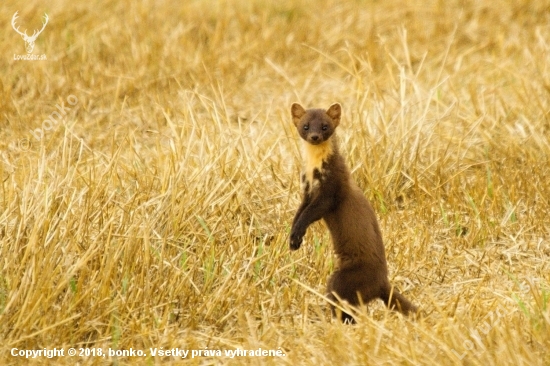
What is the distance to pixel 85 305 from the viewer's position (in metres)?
4.59

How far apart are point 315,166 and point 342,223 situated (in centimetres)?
36

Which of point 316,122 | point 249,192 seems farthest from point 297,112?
point 249,192

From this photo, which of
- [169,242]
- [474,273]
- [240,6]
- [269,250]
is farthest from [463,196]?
[240,6]

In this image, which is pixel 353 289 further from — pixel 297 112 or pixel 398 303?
pixel 297 112

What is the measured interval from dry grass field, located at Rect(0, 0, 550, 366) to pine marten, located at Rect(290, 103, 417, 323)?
229mm

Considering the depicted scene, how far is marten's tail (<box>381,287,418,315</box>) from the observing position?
468cm

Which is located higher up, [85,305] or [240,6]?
[240,6]

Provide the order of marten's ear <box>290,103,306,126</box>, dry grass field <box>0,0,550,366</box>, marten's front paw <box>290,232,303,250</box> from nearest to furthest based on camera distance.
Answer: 1. dry grass field <box>0,0,550,366</box>
2. marten's front paw <box>290,232,303,250</box>
3. marten's ear <box>290,103,306,126</box>

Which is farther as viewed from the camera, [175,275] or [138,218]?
[138,218]

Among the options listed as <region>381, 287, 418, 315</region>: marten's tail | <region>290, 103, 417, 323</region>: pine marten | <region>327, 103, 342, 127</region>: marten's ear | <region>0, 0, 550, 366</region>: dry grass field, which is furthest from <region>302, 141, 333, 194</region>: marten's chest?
<region>381, 287, 418, 315</region>: marten's tail

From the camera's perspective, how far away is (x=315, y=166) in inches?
196

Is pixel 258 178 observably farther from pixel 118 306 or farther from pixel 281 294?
pixel 118 306

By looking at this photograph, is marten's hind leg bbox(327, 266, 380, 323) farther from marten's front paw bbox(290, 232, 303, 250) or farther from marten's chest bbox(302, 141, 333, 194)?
marten's chest bbox(302, 141, 333, 194)

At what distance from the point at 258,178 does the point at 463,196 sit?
4.58 ft
